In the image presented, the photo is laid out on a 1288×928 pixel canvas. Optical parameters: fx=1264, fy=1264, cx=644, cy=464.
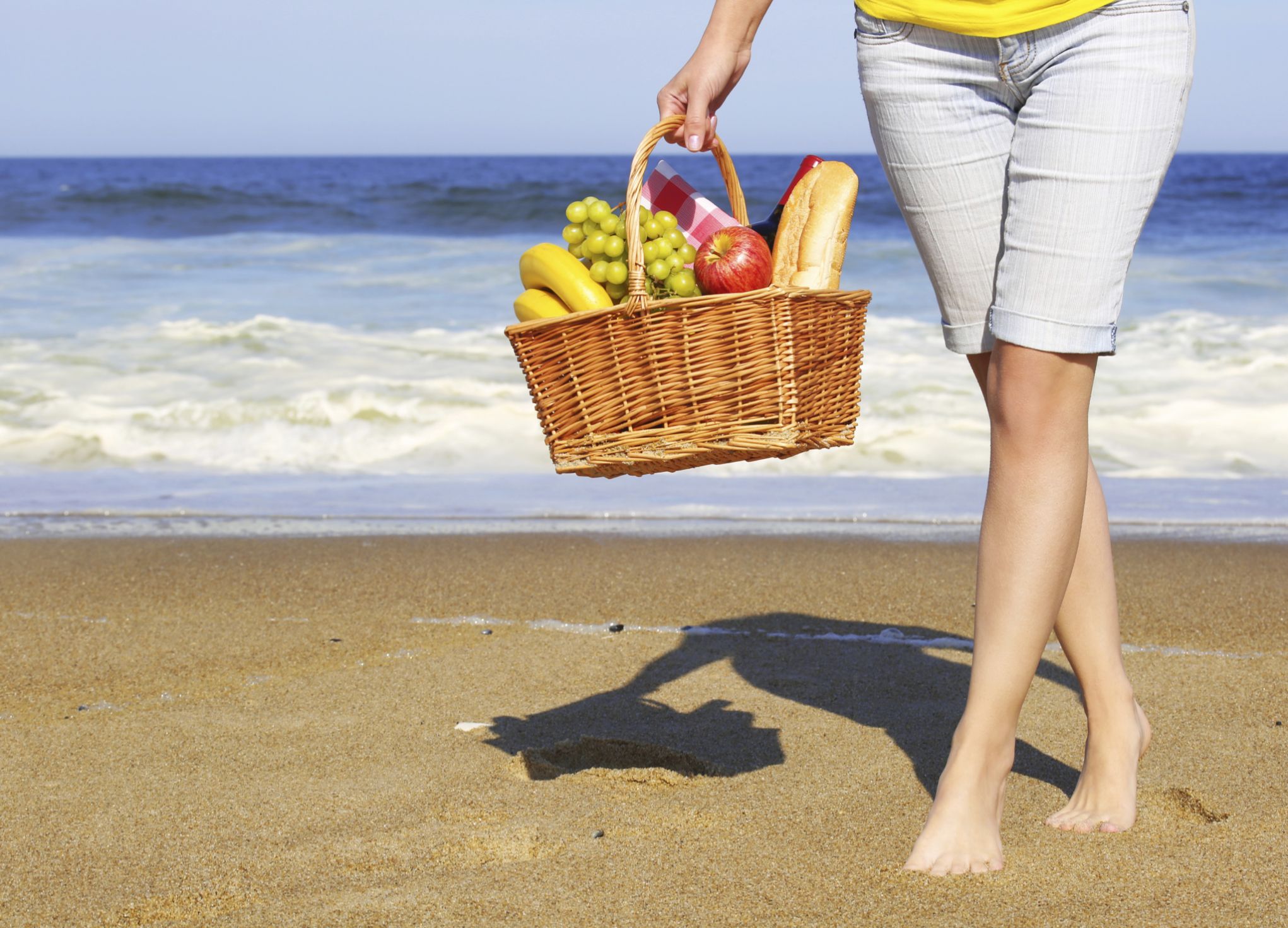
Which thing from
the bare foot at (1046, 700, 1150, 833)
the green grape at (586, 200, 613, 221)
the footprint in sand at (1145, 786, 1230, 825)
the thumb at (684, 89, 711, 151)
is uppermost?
the thumb at (684, 89, 711, 151)

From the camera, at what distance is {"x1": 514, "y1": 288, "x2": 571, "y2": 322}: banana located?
2.24m

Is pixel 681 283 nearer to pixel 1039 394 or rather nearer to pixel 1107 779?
pixel 1039 394

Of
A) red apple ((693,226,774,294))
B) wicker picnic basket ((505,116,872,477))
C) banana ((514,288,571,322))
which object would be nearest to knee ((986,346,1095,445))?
wicker picnic basket ((505,116,872,477))

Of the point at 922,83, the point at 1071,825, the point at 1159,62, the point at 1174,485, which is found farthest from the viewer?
the point at 1174,485

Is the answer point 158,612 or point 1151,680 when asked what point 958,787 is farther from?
point 158,612

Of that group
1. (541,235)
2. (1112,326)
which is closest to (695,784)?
(1112,326)

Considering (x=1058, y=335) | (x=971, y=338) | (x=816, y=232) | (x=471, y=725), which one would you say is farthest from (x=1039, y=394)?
(x=471, y=725)

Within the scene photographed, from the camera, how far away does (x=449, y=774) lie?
8.69 feet

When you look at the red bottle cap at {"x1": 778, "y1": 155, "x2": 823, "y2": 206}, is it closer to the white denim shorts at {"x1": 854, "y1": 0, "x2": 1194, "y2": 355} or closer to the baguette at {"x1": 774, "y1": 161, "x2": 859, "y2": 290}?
the baguette at {"x1": 774, "y1": 161, "x2": 859, "y2": 290}

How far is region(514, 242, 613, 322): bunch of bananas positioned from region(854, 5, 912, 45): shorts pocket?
61 centimetres

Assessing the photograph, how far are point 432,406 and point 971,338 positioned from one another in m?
6.04

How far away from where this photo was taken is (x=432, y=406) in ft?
26.0

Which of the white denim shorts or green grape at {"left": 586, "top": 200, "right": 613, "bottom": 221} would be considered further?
green grape at {"left": 586, "top": 200, "right": 613, "bottom": 221}

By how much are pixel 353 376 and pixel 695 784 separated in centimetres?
681
